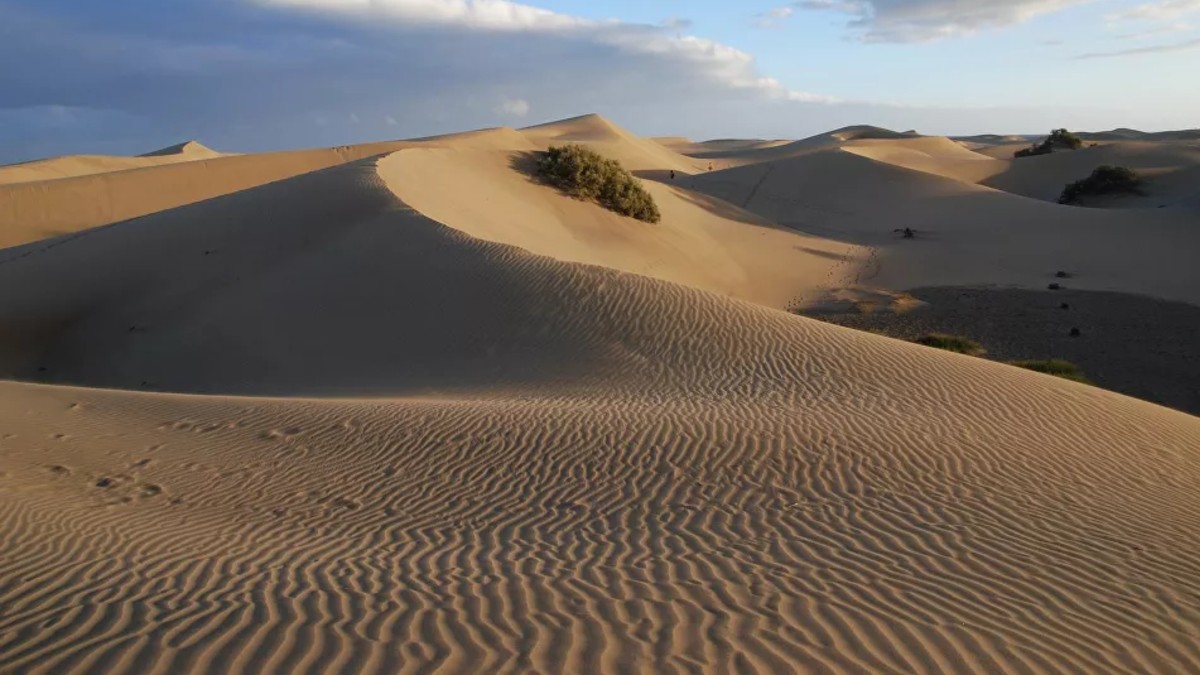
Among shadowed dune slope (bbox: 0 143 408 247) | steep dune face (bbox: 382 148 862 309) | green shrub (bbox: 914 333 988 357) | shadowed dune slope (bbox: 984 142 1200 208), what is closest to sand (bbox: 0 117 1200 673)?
steep dune face (bbox: 382 148 862 309)

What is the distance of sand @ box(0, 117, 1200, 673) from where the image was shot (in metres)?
4.45

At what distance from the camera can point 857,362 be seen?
1259 cm

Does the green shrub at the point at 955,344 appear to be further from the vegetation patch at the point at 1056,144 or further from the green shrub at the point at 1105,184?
the vegetation patch at the point at 1056,144

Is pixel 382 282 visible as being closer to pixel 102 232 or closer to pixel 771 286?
pixel 102 232

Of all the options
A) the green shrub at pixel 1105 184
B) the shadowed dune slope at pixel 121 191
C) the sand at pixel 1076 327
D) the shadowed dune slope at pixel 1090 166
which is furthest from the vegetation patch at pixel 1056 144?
the shadowed dune slope at pixel 121 191

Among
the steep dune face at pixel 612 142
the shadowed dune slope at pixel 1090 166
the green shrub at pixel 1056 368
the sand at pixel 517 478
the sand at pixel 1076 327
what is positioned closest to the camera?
the sand at pixel 517 478

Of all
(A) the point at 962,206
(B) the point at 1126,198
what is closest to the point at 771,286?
(A) the point at 962,206

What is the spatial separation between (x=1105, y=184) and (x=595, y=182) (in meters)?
30.6

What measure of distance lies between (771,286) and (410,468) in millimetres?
18383

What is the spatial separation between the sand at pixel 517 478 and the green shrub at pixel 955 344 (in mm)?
4481

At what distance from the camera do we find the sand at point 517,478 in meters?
4.45

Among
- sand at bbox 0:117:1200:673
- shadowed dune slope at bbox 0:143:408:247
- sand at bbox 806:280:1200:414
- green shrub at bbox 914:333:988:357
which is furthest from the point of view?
shadowed dune slope at bbox 0:143:408:247

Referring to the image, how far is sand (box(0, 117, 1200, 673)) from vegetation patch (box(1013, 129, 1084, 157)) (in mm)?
52489

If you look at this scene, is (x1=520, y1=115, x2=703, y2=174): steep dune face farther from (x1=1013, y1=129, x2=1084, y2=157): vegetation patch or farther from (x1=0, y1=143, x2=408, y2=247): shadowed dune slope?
(x1=1013, y1=129, x2=1084, y2=157): vegetation patch
